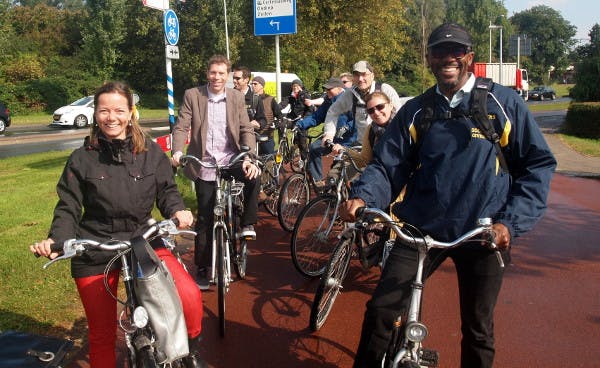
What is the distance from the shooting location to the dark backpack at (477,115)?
2.71m

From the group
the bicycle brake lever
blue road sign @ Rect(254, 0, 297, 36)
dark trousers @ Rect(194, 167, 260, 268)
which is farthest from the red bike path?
blue road sign @ Rect(254, 0, 297, 36)

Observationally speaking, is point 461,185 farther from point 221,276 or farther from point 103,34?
point 103,34

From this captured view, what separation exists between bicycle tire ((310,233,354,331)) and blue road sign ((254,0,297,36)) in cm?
754

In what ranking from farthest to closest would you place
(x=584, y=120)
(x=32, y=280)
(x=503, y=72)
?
1. (x=503, y=72)
2. (x=584, y=120)
3. (x=32, y=280)

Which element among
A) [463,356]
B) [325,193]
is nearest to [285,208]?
[325,193]

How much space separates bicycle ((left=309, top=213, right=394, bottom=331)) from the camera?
4273mm

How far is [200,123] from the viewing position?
5.22 metres

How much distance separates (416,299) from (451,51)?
1.21m

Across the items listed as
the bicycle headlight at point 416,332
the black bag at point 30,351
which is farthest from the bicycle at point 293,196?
the bicycle headlight at point 416,332

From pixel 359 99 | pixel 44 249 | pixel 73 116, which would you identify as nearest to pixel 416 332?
pixel 44 249

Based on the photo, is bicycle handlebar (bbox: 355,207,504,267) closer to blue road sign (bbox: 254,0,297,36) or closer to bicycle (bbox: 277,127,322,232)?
bicycle (bbox: 277,127,322,232)

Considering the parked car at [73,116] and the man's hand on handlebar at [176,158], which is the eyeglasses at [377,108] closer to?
the man's hand on handlebar at [176,158]

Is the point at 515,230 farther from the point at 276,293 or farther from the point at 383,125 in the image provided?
the point at 276,293

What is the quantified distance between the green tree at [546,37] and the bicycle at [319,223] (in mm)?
97149
